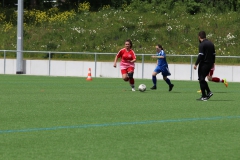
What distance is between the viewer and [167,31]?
45438 mm

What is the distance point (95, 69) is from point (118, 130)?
27.1 meters

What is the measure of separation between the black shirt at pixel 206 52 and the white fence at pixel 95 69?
17.0 meters

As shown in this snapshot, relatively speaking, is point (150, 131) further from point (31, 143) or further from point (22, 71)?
point (22, 71)

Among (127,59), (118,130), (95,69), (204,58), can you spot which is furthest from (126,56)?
(95,69)

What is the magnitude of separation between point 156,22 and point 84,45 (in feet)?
18.3

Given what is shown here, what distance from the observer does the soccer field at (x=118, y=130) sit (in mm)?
8453

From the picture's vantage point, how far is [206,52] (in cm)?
1803

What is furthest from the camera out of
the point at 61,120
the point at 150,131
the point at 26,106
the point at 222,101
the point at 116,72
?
the point at 116,72

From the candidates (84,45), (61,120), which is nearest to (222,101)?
(61,120)

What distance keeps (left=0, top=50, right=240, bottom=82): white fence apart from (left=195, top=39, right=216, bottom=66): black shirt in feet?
55.8

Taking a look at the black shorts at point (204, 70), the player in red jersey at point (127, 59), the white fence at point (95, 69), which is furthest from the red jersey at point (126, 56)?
the white fence at point (95, 69)

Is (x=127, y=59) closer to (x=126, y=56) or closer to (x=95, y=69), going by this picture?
(x=126, y=56)

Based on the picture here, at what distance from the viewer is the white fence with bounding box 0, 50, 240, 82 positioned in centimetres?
3519

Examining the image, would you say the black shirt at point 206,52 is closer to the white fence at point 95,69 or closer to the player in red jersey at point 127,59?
the player in red jersey at point 127,59
